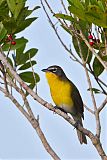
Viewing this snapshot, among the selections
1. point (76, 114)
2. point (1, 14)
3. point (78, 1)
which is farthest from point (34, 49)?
point (76, 114)

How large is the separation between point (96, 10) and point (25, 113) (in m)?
0.93

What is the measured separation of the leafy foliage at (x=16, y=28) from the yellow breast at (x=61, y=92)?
1.61m

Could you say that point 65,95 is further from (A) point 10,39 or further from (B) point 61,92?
(A) point 10,39

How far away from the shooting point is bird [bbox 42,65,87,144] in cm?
651

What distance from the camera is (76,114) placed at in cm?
677

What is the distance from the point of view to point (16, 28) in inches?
165

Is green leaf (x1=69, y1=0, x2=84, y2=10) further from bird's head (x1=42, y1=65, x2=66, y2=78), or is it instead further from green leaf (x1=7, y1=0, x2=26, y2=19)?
bird's head (x1=42, y1=65, x2=66, y2=78)

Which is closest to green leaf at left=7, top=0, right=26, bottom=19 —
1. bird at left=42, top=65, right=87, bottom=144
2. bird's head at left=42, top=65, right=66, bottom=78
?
bird at left=42, top=65, right=87, bottom=144

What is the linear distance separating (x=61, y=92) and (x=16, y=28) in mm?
2458

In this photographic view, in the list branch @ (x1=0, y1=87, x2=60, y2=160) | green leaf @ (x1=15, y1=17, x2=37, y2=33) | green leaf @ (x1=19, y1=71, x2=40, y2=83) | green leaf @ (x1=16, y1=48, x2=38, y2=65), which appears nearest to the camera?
branch @ (x1=0, y1=87, x2=60, y2=160)

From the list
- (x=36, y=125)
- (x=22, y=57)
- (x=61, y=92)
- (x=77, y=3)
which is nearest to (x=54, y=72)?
(x=61, y=92)

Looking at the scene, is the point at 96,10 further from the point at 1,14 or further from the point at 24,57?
the point at 24,57

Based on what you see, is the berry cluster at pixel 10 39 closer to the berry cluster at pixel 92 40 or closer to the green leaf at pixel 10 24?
the green leaf at pixel 10 24

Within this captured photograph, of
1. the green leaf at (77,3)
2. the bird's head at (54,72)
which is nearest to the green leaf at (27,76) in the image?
the green leaf at (77,3)
